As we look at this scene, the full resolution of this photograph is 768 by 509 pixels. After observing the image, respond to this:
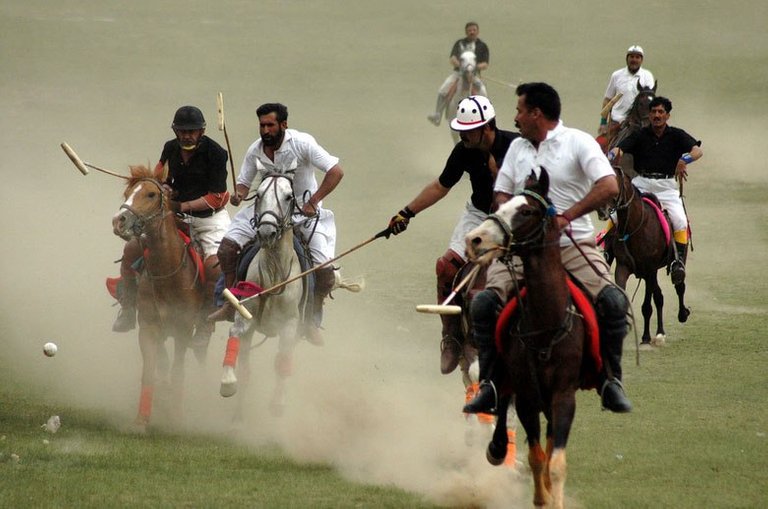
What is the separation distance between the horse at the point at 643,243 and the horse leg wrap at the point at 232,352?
560 cm

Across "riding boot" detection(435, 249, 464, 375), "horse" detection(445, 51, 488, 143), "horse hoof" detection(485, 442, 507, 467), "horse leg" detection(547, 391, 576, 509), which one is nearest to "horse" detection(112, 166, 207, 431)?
"riding boot" detection(435, 249, 464, 375)

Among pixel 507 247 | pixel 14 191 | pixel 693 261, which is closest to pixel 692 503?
pixel 507 247

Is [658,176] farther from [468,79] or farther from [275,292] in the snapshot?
[468,79]

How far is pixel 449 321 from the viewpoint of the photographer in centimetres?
1108

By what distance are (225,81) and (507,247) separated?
3456cm

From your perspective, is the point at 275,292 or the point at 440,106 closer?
the point at 275,292

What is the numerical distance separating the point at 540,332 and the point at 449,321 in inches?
107

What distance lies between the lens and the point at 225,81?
4172 cm

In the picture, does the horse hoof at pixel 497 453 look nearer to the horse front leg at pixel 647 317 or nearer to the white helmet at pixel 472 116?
the white helmet at pixel 472 116

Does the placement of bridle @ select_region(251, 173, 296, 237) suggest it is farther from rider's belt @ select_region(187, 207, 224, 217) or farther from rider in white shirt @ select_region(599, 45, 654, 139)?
rider in white shirt @ select_region(599, 45, 654, 139)

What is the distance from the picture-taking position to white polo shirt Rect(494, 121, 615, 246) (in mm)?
8664

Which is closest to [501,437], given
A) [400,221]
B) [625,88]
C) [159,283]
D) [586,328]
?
[586,328]

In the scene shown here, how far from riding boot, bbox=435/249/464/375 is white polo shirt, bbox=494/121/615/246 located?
199 centimetres

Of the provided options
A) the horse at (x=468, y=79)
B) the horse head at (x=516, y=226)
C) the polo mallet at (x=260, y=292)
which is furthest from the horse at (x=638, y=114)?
the horse at (x=468, y=79)
